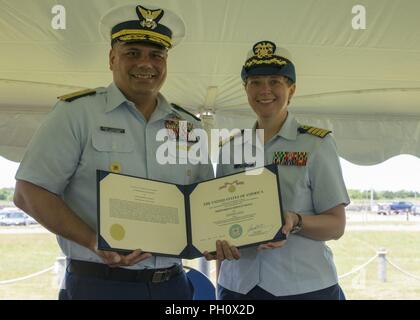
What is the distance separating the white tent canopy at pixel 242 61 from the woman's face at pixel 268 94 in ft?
1.68

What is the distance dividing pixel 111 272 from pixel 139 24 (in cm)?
98

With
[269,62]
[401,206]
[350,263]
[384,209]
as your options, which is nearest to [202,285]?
[269,62]

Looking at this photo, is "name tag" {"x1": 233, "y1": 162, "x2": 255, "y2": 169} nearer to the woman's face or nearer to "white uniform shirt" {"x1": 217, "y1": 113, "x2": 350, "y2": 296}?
"white uniform shirt" {"x1": 217, "y1": 113, "x2": 350, "y2": 296}

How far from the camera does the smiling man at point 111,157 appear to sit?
165 cm

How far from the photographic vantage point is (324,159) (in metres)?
2.03

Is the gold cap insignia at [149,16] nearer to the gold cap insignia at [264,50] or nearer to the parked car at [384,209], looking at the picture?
the gold cap insignia at [264,50]

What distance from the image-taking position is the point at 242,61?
10.5ft

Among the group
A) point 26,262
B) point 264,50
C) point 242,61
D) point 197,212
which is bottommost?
point 26,262

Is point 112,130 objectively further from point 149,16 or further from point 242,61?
point 242,61

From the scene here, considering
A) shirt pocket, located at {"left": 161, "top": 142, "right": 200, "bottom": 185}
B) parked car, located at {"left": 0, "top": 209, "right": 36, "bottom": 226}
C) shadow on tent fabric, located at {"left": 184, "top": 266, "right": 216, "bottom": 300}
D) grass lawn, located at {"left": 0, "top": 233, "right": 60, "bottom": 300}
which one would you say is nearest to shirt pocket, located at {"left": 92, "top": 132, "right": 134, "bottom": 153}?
shirt pocket, located at {"left": 161, "top": 142, "right": 200, "bottom": 185}

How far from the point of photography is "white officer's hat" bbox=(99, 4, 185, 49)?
1.86 m

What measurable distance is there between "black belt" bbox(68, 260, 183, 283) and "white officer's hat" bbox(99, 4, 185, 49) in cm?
89

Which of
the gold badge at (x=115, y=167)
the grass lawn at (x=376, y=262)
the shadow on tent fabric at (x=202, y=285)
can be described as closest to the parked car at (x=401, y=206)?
the grass lawn at (x=376, y=262)

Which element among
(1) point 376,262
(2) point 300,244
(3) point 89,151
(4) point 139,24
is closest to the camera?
(3) point 89,151
